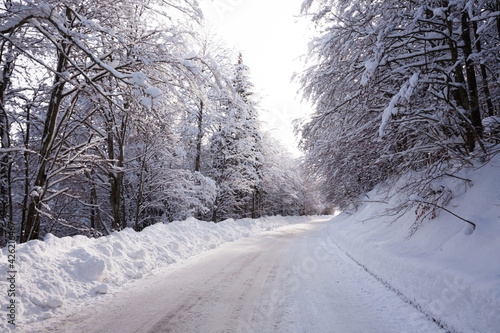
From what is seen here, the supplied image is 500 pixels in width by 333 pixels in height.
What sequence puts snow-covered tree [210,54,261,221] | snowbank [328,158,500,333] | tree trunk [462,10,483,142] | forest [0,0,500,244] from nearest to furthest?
snowbank [328,158,500,333] → forest [0,0,500,244] → tree trunk [462,10,483,142] → snow-covered tree [210,54,261,221]

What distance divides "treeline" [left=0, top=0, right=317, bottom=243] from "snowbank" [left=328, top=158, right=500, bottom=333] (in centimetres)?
450

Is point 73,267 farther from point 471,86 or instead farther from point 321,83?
point 471,86

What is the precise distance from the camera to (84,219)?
18188 millimetres

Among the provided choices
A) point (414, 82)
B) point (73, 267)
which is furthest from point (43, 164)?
point (414, 82)

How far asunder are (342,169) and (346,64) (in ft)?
17.4

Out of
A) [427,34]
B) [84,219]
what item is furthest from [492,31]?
[84,219]

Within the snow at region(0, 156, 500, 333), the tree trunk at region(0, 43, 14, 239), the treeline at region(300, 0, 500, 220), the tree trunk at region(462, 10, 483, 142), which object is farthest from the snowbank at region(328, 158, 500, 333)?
the tree trunk at region(0, 43, 14, 239)

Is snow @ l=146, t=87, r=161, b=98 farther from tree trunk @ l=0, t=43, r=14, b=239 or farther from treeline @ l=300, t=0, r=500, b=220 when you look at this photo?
tree trunk @ l=0, t=43, r=14, b=239

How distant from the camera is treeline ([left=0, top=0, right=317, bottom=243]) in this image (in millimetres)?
4273

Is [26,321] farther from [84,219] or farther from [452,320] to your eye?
[84,219]

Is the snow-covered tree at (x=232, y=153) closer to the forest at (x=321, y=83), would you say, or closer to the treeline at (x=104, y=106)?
the treeline at (x=104, y=106)

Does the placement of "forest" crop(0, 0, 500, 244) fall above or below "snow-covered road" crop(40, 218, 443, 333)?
above

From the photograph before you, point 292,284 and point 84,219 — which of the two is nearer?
point 292,284

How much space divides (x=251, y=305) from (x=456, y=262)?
2951 mm
